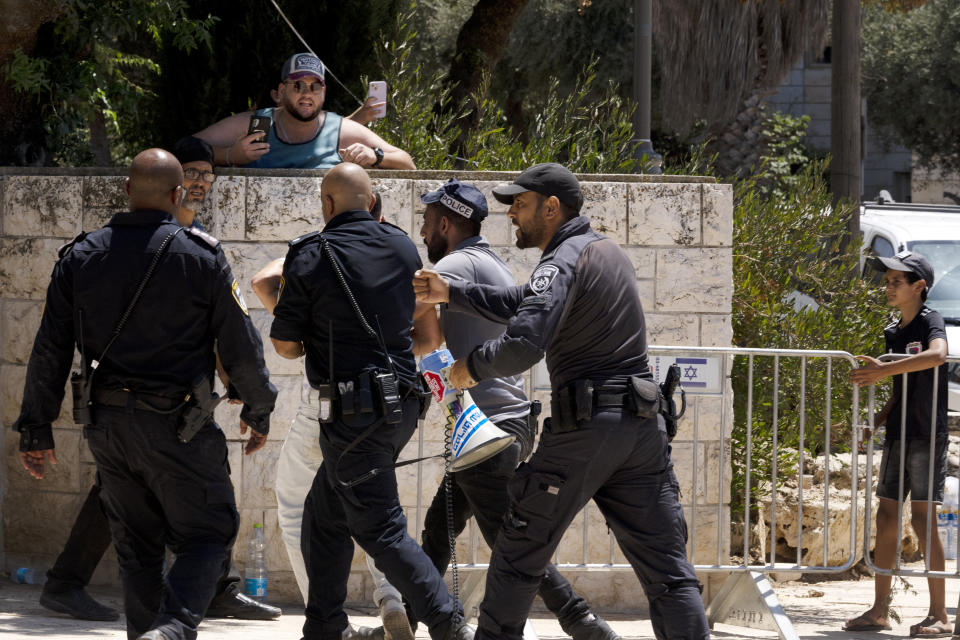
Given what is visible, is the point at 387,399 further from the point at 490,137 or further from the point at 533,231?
the point at 490,137

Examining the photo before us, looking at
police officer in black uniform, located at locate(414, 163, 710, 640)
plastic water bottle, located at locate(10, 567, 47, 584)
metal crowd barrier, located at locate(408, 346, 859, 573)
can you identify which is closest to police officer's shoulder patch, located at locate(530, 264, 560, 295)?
police officer in black uniform, located at locate(414, 163, 710, 640)

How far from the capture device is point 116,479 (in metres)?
4.22

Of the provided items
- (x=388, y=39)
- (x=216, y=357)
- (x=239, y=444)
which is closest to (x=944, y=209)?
(x=388, y=39)

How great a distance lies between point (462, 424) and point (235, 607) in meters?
1.97

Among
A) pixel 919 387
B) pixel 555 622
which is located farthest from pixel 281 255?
pixel 919 387

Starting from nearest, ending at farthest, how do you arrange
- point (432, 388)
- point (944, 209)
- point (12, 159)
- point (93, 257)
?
point (93, 257) < point (432, 388) < point (12, 159) < point (944, 209)

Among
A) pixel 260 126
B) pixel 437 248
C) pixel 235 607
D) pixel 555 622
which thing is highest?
pixel 260 126

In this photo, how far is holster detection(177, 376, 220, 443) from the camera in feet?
13.7

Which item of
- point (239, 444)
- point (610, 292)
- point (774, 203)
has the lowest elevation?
point (239, 444)

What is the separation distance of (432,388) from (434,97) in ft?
13.8

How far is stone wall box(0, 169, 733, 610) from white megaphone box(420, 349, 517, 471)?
66.0 inches

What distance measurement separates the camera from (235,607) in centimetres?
578

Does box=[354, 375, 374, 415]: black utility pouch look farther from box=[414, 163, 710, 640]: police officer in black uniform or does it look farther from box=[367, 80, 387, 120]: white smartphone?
box=[367, 80, 387, 120]: white smartphone

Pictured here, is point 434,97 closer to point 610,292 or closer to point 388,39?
point 388,39
